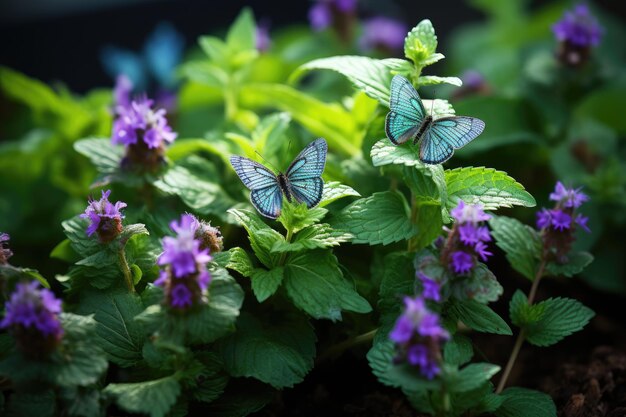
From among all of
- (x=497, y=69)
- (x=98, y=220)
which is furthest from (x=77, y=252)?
(x=497, y=69)

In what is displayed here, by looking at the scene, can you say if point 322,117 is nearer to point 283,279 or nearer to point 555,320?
point 283,279

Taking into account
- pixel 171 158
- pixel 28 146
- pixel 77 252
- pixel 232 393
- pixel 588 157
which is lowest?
pixel 232 393

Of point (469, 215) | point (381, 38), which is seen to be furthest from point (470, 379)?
point (381, 38)

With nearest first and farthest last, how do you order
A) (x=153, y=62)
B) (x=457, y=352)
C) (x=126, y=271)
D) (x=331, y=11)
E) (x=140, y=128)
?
(x=457, y=352), (x=126, y=271), (x=140, y=128), (x=331, y=11), (x=153, y=62)

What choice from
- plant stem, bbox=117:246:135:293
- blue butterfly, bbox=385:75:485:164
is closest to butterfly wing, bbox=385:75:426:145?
blue butterfly, bbox=385:75:485:164

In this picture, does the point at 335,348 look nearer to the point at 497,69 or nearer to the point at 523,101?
the point at 523,101

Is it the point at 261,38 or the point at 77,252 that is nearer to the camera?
the point at 77,252
